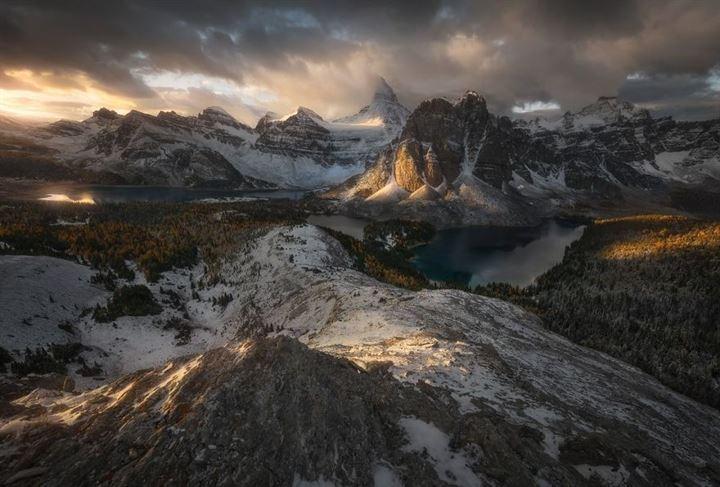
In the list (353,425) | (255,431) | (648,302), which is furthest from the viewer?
(648,302)

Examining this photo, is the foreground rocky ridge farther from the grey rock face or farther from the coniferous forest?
the coniferous forest

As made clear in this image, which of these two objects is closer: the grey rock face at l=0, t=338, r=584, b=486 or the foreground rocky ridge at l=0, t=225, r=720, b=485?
the grey rock face at l=0, t=338, r=584, b=486

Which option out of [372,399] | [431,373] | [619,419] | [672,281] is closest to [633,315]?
[672,281]

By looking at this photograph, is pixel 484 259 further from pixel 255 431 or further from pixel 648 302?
pixel 255 431

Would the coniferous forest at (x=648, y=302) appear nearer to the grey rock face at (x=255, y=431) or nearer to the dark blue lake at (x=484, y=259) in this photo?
the dark blue lake at (x=484, y=259)

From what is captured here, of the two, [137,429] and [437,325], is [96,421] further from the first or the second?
[437,325]

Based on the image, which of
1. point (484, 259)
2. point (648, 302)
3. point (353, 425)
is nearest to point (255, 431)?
point (353, 425)

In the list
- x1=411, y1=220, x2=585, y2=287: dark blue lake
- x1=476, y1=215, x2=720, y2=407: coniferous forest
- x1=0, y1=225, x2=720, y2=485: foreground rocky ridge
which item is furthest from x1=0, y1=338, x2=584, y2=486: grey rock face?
x1=411, y1=220, x2=585, y2=287: dark blue lake

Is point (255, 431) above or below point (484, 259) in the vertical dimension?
above

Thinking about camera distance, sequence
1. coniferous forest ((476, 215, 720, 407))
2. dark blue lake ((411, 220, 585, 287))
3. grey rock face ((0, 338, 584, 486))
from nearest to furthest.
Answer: grey rock face ((0, 338, 584, 486))
coniferous forest ((476, 215, 720, 407))
dark blue lake ((411, 220, 585, 287))

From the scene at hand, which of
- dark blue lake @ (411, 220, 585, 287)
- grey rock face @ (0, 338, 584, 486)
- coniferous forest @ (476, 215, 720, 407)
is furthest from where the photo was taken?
dark blue lake @ (411, 220, 585, 287)

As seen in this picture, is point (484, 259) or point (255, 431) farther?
point (484, 259)

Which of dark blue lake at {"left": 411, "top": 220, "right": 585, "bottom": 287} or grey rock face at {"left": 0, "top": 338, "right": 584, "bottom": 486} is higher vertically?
grey rock face at {"left": 0, "top": 338, "right": 584, "bottom": 486}
